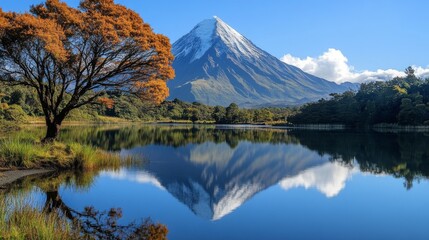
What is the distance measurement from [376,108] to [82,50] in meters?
82.6

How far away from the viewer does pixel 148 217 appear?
994cm

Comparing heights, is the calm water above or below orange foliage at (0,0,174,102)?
below

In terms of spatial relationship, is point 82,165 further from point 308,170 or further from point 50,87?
point 308,170

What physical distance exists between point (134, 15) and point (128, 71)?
2.75 meters

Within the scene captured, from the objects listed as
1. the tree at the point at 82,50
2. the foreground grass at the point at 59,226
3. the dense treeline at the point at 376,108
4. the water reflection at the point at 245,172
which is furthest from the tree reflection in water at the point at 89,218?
the dense treeline at the point at 376,108

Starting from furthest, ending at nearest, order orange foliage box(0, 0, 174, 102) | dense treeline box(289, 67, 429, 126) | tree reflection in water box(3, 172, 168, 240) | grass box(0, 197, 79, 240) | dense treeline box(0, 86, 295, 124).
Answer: dense treeline box(0, 86, 295, 124) < dense treeline box(289, 67, 429, 126) < orange foliage box(0, 0, 174, 102) < tree reflection in water box(3, 172, 168, 240) < grass box(0, 197, 79, 240)

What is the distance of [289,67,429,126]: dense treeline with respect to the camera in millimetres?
78688

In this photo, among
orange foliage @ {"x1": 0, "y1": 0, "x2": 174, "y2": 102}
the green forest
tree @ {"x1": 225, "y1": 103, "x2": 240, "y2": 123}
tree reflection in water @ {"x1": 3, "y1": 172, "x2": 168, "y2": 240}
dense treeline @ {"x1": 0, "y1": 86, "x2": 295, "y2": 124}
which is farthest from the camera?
tree @ {"x1": 225, "y1": 103, "x2": 240, "y2": 123}

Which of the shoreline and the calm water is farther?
the shoreline

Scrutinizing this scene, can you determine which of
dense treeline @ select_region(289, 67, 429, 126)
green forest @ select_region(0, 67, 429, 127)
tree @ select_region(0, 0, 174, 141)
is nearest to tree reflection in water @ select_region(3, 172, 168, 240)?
tree @ select_region(0, 0, 174, 141)

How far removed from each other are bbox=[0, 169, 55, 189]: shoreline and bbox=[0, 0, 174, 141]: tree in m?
4.13

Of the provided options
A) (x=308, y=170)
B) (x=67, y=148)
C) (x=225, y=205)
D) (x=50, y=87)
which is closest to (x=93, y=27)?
(x=50, y=87)

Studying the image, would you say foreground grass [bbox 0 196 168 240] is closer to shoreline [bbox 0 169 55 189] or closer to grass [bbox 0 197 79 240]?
grass [bbox 0 197 79 240]

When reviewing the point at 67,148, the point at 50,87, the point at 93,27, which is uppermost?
the point at 93,27
